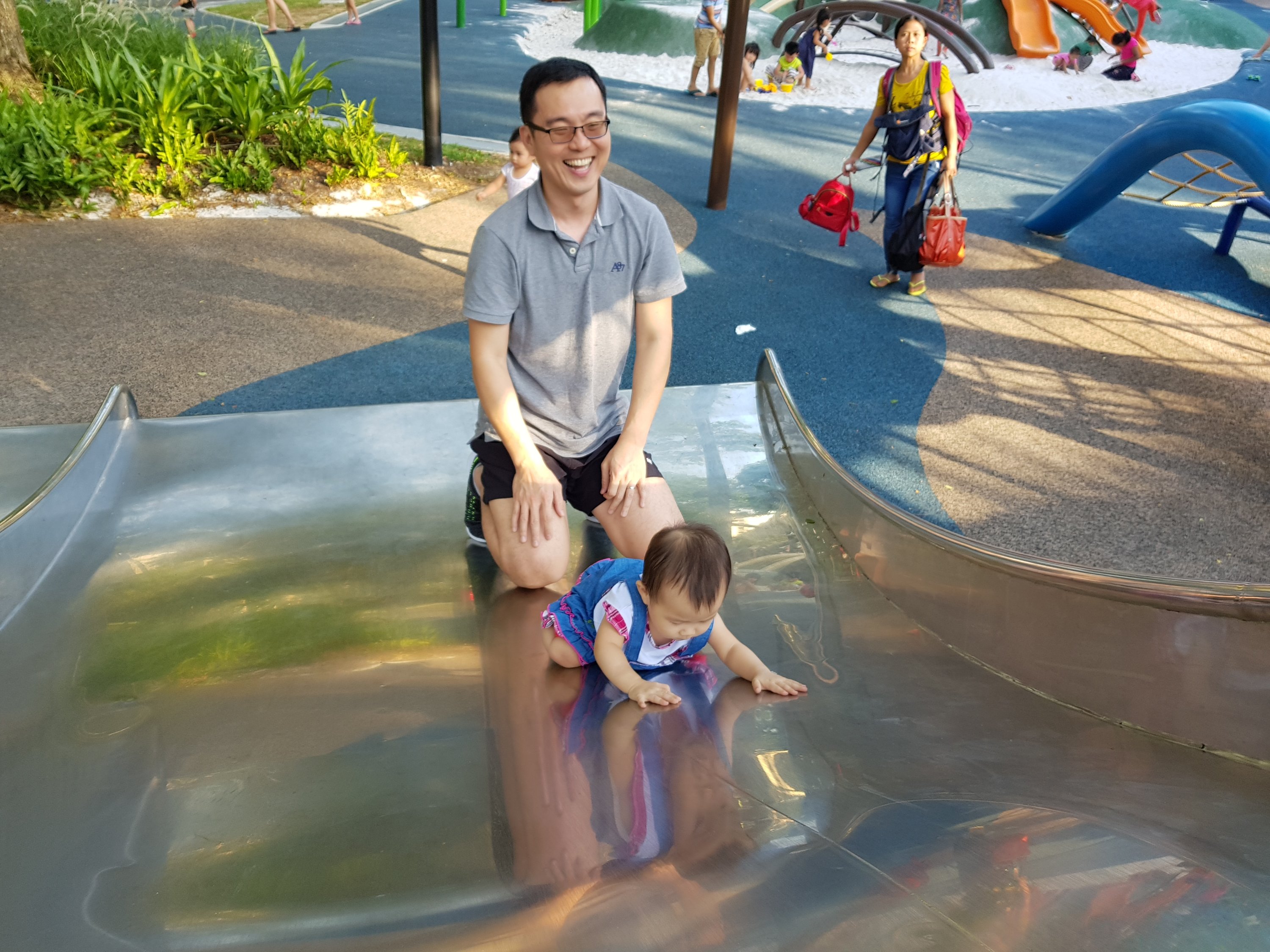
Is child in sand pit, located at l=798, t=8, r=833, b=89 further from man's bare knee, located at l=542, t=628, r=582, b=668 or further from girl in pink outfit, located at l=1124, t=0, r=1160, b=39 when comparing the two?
man's bare knee, located at l=542, t=628, r=582, b=668

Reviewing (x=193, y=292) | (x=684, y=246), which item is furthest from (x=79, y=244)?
(x=684, y=246)

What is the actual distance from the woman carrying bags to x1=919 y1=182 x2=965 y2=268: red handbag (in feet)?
0.41

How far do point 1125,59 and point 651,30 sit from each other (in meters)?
6.24

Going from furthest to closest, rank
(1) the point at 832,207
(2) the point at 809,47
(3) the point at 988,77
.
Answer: (3) the point at 988,77
(2) the point at 809,47
(1) the point at 832,207

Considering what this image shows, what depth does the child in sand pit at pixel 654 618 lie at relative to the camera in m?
1.97

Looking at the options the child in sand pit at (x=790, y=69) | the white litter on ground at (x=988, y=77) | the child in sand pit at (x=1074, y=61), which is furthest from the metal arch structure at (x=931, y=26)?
the child in sand pit at (x=1074, y=61)

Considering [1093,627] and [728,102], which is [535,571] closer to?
[1093,627]

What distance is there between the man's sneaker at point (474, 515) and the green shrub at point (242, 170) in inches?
196

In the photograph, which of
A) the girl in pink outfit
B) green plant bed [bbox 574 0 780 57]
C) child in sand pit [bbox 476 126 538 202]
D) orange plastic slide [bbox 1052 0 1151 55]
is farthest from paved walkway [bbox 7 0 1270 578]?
the girl in pink outfit

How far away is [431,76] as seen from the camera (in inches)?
287

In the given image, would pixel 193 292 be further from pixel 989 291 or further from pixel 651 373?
pixel 989 291

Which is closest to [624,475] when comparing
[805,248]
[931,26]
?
[805,248]

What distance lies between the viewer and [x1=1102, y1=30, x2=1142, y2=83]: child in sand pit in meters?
12.5

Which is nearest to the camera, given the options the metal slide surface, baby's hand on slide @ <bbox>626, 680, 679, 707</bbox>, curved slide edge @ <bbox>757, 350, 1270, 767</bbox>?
the metal slide surface
